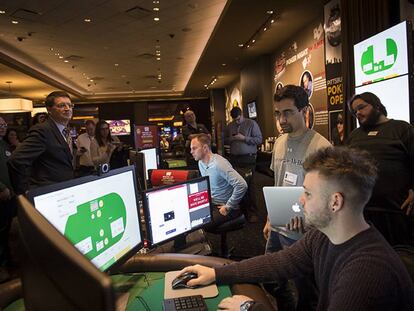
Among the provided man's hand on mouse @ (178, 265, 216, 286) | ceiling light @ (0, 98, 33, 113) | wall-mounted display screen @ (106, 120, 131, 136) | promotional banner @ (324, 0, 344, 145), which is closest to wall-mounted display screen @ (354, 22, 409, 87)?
promotional banner @ (324, 0, 344, 145)

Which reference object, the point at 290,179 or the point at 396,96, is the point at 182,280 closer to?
the point at 290,179

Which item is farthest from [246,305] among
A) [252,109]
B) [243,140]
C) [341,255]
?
[252,109]

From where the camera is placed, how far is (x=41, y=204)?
1.01 meters

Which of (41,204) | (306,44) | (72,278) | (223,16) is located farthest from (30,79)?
(72,278)

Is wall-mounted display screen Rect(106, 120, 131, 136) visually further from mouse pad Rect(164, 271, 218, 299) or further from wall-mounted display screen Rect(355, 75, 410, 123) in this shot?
mouse pad Rect(164, 271, 218, 299)

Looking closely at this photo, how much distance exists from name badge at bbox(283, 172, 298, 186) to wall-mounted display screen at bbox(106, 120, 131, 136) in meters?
16.5

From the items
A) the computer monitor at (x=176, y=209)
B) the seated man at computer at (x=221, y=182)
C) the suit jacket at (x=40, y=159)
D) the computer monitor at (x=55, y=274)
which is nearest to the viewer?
the computer monitor at (x=55, y=274)

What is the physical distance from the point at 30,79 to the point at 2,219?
8.78 meters

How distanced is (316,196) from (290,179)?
1.10 meters

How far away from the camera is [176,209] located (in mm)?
1845

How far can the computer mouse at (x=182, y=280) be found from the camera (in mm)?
1303

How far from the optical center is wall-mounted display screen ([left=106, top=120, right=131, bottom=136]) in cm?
1802

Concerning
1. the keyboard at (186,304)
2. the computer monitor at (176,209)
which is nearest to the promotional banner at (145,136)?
the computer monitor at (176,209)

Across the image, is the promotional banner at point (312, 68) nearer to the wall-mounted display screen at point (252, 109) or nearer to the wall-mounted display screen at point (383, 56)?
the wall-mounted display screen at point (252, 109)
